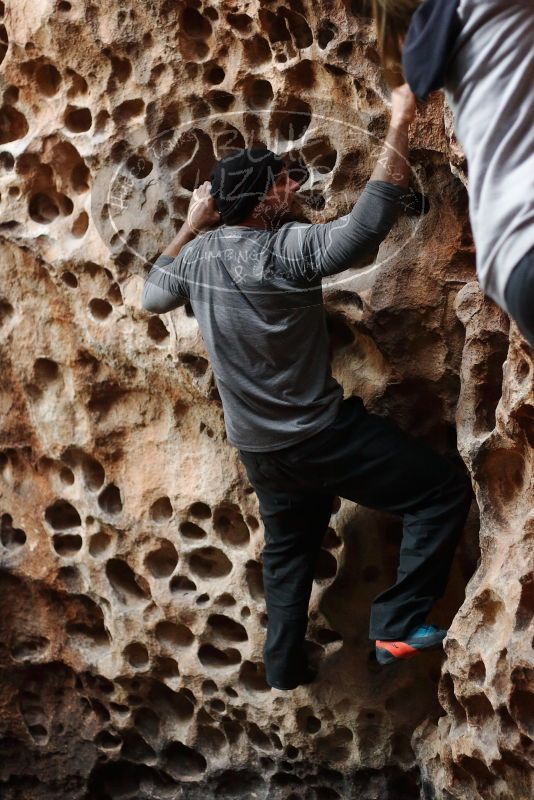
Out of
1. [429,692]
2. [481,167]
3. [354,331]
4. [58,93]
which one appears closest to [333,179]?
[354,331]

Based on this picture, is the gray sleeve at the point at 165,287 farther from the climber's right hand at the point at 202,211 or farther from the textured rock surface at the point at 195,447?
the textured rock surface at the point at 195,447

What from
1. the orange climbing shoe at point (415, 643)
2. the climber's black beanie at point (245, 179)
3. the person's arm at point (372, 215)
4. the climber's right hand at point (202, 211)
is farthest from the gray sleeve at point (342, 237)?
the orange climbing shoe at point (415, 643)

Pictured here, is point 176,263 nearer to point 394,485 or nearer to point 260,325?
point 260,325

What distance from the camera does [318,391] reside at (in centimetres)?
240

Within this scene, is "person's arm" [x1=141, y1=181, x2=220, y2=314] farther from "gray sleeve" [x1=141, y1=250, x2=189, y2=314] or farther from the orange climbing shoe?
the orange climbing shoe

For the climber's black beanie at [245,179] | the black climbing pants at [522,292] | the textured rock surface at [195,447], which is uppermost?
the black climbing pants at [522,292]

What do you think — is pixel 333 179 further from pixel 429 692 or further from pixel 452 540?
pixel 429 692

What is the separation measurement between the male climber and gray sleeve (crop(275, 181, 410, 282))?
21 mm

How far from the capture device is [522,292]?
4.78 ft

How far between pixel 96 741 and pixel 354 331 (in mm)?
1494

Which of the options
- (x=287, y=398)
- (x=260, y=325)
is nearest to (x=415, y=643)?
(x=287, y=398)

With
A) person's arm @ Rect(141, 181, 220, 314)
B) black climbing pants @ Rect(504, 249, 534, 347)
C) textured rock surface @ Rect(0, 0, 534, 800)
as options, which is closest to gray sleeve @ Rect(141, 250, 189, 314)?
person's arm @ Rect(141, 181, 220, 314)

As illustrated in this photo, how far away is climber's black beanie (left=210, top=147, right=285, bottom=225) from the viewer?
2.26 m

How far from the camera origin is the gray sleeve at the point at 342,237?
1.99 metres
